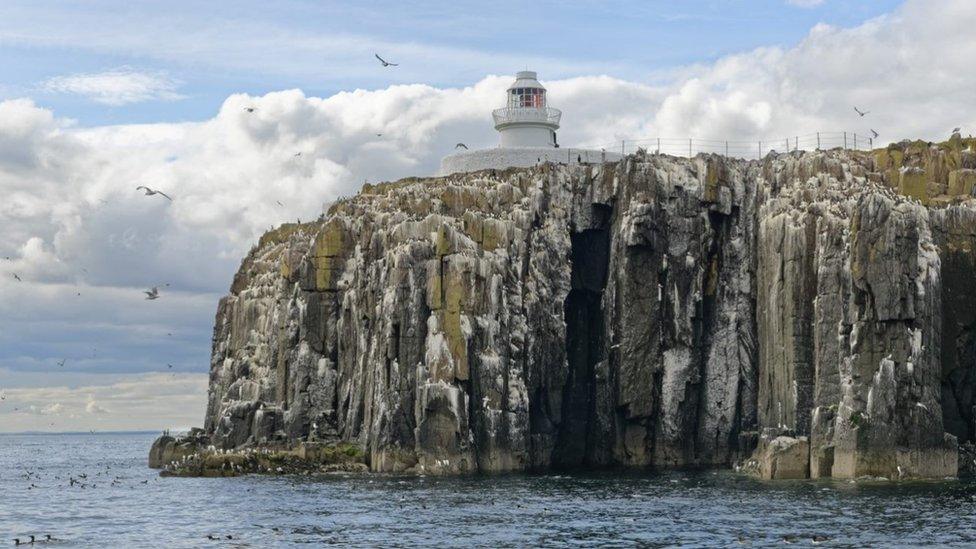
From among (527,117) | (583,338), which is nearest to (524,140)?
(527,117)

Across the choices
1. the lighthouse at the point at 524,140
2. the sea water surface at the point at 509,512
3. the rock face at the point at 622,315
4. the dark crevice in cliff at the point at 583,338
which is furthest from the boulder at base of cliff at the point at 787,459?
the lighthouse at the point at 524,140

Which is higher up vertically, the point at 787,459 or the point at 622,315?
the point at 622,315

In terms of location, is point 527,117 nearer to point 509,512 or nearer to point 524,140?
point 524,140

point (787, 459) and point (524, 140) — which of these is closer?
point (787, 459)

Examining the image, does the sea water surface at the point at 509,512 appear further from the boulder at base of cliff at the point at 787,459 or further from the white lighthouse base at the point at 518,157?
the white lighthouse base at the point at 518,157

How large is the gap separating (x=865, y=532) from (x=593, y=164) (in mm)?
75688

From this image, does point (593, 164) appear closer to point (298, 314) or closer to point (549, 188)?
point (549, 188)

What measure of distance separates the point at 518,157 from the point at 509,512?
69.6 metres

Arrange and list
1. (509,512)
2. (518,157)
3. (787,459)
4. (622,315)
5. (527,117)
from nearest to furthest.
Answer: (509,512)
(787,459)
(622,315)
(518,157)
(527,117)

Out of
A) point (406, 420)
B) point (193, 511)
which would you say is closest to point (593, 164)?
point (406, 420)

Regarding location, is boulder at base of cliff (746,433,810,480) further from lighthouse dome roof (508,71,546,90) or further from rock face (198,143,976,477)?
lighthouse dome roof (508,71,546,90)

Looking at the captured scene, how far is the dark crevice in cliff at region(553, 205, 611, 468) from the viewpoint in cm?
15562

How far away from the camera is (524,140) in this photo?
17625 centimetres

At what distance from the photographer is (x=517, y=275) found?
489 ft
